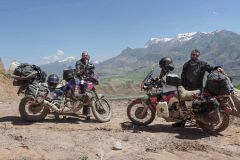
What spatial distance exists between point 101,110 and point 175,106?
267 centimetres

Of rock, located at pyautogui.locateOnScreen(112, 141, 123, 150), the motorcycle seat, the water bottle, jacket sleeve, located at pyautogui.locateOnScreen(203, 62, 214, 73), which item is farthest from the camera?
jacket sleeve, located at pyautogui.locateOnScreen(203, 62, 214, 73)

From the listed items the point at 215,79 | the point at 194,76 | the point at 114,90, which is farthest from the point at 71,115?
the point at 114,90

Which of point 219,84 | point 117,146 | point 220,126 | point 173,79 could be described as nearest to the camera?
point 117,146

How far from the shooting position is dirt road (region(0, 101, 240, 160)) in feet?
27.0

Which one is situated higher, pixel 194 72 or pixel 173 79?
pixel 194 72

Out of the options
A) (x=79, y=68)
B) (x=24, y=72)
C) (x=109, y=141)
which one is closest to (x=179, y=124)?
(x=109, y=141)

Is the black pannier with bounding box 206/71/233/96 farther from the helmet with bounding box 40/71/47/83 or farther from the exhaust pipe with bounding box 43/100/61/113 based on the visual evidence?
the helmet with bounding box 40/71/47/83

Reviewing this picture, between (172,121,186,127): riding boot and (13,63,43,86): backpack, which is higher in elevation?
(13,63,43,86): backpack

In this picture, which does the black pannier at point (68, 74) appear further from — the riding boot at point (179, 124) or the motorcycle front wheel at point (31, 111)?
the riding boot at point (179, 124)

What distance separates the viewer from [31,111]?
12.0 metres

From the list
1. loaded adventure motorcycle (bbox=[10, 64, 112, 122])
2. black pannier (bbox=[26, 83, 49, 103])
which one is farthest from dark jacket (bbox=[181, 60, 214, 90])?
black pannier (bbox=[26, 83, 49, 103])

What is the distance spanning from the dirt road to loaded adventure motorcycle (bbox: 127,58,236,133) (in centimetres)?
33

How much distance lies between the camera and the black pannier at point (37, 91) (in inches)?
464

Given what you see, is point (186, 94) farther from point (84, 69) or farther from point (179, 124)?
point (84, 69)
